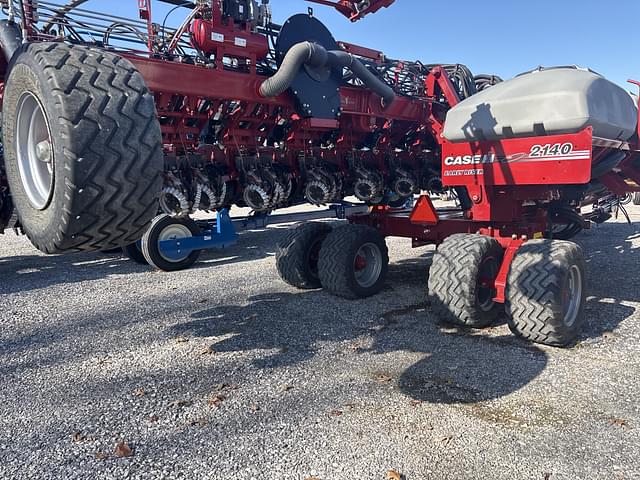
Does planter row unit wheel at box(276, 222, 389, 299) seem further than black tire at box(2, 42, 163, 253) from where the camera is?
Yes

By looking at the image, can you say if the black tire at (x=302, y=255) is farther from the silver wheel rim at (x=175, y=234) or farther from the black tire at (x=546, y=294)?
the black tire at (x=546, y=294)

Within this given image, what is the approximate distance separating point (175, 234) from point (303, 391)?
4.94m

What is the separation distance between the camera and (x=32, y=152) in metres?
2.56

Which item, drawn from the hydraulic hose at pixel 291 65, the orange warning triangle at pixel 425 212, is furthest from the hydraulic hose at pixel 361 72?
the orange warning triangle at pixel 425 212

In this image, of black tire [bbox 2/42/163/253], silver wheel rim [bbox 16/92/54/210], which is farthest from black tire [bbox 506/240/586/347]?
silver wheel rim [bbox 16/92/54/210]

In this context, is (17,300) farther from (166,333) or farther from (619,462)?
(619,462)

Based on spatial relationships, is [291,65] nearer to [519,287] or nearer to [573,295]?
[519,287]

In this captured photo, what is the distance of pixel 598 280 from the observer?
6.31 metres

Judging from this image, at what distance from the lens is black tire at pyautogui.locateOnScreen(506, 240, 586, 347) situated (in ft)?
13.0

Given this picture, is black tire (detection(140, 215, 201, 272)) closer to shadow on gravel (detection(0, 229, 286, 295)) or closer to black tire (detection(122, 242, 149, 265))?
shadow on gravel (detection(0, 229, 286, 295))

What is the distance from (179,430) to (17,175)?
5.50 feet

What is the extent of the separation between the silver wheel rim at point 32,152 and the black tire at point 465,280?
3303 mm

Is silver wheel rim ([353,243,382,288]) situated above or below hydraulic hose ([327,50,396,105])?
below

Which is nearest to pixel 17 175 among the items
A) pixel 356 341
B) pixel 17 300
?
pixel 356 341
